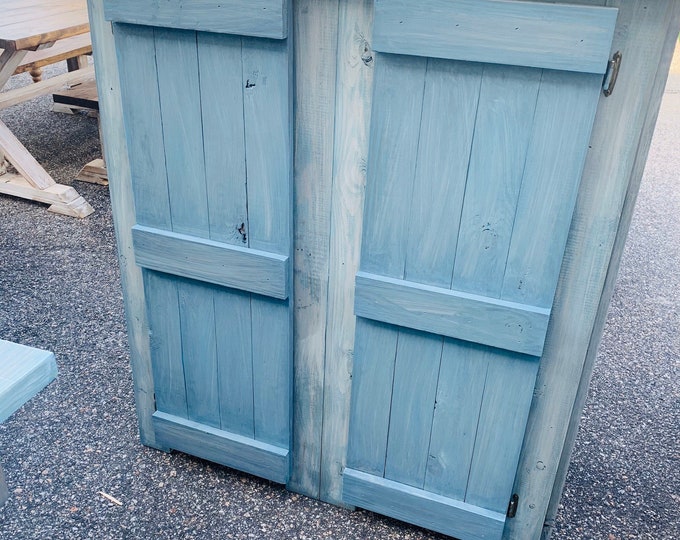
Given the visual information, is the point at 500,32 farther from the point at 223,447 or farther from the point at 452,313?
the point at 223,447

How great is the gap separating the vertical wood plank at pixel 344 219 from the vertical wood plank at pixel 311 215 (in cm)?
2

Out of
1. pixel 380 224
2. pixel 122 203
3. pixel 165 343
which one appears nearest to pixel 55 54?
pixel 122 203

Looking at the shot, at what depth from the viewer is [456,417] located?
6.48ft

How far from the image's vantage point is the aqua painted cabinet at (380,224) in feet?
4.95

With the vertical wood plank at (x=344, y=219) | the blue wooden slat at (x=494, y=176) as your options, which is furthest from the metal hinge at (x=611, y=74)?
the vertical wood plank at (x=344, y=219)

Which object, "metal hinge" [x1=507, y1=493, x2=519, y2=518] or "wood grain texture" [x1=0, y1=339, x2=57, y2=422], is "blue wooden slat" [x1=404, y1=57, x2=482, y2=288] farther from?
"wood grain texture" [x1=0, y1=339, x2=57, y2=422]

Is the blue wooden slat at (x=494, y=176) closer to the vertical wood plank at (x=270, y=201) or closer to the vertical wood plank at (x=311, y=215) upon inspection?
the vertical wood plank at (x=311, y=215)

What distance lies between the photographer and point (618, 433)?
2.75 meters

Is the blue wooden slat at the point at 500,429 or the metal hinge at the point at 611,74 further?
the blue wooden slat at the point at 500,429

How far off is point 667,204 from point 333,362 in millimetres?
3771

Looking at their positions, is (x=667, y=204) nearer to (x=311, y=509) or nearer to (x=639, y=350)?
(x=639, y=350)

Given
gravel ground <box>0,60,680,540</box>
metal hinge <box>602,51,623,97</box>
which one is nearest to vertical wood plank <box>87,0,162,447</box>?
gravel ground <box>0,60,680,540</box>

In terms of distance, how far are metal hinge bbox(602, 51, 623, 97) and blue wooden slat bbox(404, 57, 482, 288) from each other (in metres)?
0.27

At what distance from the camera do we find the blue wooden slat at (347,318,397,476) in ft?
6.39
